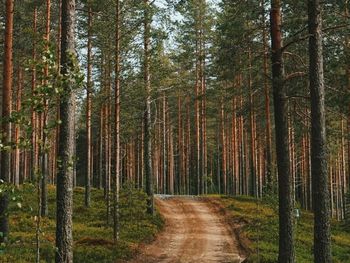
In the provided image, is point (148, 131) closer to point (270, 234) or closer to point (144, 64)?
point (144, 64)

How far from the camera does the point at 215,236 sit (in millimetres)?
19047

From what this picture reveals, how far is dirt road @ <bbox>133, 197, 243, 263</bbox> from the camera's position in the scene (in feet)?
49.4

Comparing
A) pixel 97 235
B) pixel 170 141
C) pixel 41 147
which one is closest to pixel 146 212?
pixel 97 235

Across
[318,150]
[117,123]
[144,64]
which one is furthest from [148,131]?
[318,150]

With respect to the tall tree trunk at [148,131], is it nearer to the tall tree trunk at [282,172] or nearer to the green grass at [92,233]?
the green grass at [92,233]

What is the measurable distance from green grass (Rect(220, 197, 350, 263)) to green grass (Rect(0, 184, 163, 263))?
432 centimetres

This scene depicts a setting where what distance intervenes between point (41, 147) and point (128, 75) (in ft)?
38.8

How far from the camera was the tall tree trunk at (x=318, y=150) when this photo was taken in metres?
9.46

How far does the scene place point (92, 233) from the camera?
17859 millimetres

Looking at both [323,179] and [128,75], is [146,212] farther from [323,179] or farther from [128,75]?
[323,179]

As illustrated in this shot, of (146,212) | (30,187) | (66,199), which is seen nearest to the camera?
(30,187)

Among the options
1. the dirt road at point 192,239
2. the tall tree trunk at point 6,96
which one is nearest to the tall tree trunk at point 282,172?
the dirt road at point 192,239

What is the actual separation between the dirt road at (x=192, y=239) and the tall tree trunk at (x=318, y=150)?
560 centimetres

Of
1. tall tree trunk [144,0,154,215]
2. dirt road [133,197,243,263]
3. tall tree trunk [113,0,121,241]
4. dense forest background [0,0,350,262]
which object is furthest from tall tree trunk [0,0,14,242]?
tall tree trunk [144,0,154,215]
